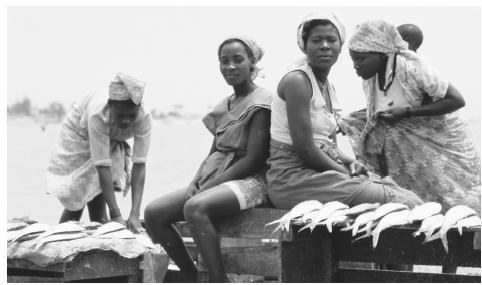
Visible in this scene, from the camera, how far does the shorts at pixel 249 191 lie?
546cm

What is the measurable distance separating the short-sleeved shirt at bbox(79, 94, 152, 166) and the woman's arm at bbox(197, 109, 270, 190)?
5.10ft

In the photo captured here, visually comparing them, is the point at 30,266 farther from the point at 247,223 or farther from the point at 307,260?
the point at 307,260

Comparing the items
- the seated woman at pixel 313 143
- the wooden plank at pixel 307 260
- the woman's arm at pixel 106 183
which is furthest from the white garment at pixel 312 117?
the woman's arm at pixel 106 183

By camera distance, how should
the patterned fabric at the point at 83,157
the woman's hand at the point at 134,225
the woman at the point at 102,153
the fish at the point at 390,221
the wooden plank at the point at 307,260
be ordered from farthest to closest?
the patterned fabric at the point at 83,157, the woman at the point at 102,153, the woman's hand at the point at 134,225, the wooden plank at the point at 307,260, the fish at the point at 390,221

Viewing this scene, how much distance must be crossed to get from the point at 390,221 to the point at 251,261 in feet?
4.70

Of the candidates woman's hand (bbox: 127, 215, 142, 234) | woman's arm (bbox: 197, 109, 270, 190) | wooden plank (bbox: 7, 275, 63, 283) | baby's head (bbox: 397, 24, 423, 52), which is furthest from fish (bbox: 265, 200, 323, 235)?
baby's head (bbox: 397, 24, 423, 52)

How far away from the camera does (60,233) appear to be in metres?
5.64

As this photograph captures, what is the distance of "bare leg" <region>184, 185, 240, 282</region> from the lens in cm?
536

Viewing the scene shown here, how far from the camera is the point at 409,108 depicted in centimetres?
603

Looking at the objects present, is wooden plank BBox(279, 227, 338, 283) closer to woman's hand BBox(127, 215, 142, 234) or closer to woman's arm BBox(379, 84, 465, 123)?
woman's arm BBox(379, 84, 465, 123)

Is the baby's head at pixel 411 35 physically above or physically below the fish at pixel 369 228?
above

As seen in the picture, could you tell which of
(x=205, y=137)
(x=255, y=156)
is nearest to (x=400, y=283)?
(x=255, y=156)

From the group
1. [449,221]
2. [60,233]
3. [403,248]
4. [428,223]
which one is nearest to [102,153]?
[60,233]

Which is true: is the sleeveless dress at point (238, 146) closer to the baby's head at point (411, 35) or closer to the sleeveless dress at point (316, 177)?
the sleeveless dress at point (316, 177)
